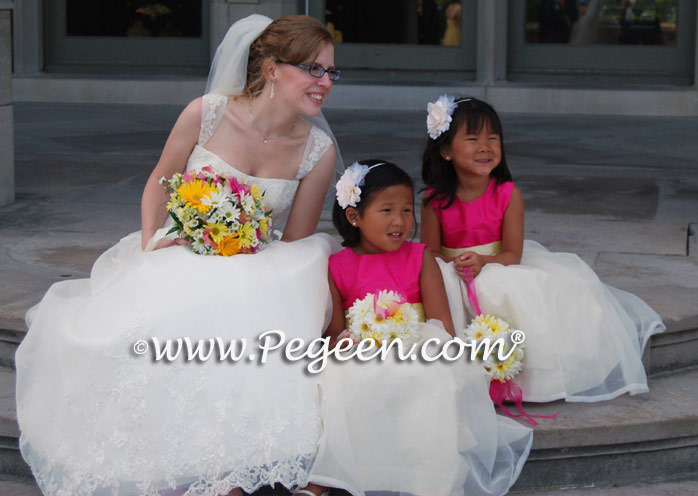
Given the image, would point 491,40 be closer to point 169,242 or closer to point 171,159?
point 171,159

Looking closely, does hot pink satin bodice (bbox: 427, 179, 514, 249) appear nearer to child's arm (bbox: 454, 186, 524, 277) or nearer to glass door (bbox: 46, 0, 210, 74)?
child's arm (bbox: 454, 186, 524, 277)

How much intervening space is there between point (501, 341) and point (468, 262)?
1.25 ft

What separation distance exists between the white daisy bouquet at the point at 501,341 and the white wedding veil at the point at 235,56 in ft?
4.63

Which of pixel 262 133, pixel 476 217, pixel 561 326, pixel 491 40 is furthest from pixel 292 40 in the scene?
pixel 491 40

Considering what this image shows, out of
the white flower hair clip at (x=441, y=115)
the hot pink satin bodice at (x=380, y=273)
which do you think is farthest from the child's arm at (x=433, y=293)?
the white flower hair clip at (x=441, y=115)

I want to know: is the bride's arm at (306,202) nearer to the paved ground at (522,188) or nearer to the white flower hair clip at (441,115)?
the white flower hair clip at (441,115)

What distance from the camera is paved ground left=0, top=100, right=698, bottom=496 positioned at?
208 inches

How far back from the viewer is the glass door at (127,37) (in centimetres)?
1363

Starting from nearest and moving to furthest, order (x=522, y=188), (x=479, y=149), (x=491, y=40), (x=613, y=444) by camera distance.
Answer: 1. (x=613, y=444)
2. (x=479, y=149)
3. (x=522, y=188)
4. (x=491, y=40)

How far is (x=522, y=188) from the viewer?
7699 millimetres

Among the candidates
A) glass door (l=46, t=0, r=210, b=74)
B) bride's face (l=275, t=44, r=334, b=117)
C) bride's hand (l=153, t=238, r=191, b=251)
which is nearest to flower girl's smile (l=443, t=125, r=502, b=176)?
bride's face (l=275, t=44, r=334, b=117)

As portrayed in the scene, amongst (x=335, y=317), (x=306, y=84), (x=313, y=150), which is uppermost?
(x=306, y=84)

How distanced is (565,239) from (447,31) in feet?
24.3

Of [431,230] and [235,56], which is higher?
[235,56]
